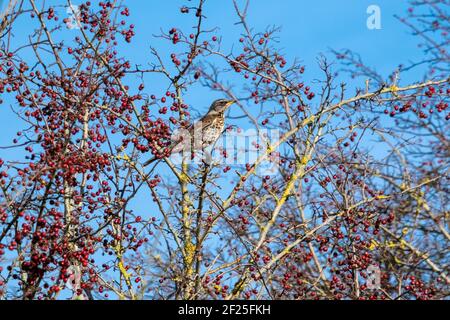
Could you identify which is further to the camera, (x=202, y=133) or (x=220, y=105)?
(x=220, y=105)

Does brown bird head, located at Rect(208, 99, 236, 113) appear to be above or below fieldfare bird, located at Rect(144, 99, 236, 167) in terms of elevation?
above

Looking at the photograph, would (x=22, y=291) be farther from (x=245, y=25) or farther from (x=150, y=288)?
(x=245, y=25)

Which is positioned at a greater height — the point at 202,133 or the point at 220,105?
the point at 220,105

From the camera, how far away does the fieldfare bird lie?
6.87 m

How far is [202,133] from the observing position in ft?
25.7

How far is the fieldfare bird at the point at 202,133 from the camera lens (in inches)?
270

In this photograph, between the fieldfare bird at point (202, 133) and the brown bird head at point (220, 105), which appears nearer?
the fieldfare bird at point (202, 133)

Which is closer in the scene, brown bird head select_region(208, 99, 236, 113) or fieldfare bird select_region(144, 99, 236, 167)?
fieldfare bird select_region(144, 99, 236, 167)

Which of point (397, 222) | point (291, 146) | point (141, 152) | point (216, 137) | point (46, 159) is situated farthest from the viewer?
point (397, 222)

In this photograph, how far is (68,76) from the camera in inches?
256

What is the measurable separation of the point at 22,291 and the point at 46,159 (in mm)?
1048
